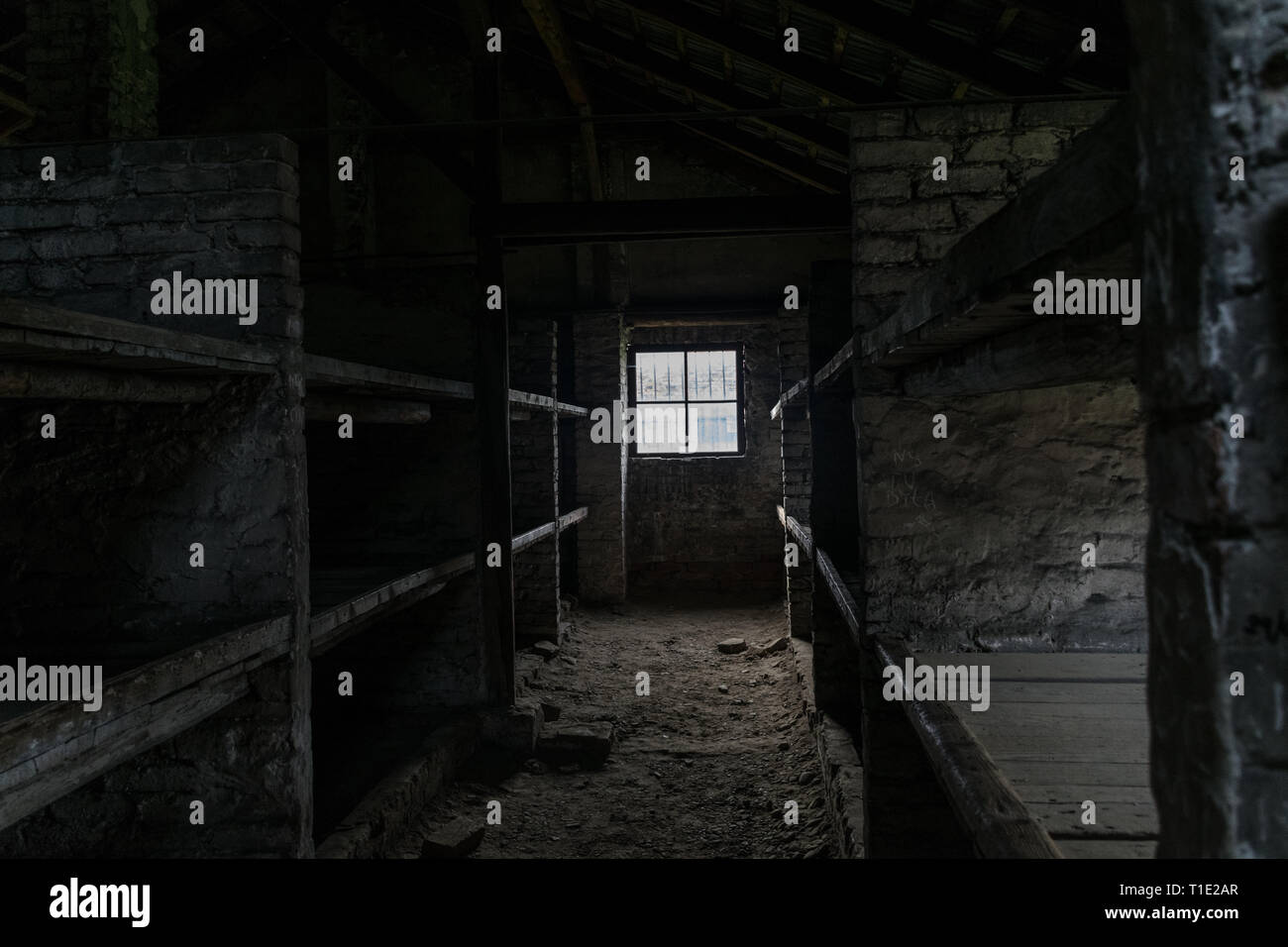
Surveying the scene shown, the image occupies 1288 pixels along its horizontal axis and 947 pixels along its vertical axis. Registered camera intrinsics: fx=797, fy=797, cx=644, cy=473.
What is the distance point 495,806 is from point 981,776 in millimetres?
3563

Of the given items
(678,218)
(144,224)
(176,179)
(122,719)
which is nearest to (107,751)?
(122,719)

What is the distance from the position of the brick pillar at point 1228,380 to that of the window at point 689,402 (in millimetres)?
9323

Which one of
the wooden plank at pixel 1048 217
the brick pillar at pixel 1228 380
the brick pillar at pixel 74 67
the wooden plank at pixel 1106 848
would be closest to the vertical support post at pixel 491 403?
the brick pillar at pixel 74 67

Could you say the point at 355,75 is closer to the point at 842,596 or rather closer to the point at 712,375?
the point at 842,596

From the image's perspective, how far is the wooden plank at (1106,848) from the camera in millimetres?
1341

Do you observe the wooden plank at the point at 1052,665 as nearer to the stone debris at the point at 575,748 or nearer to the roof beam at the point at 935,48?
the roof beam at the point at 935,48

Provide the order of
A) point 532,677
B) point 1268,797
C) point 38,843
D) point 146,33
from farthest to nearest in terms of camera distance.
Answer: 1. point 532,677
2. point 146,33
3. point 38,843
4. point 1268,797

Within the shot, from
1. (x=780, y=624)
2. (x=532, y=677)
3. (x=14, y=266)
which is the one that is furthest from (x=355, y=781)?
(x=780, y=624)

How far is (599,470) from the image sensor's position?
9.08 meters

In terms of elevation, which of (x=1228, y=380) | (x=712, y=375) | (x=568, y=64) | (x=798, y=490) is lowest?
(x=798, y=490)

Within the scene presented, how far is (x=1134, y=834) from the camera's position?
4.65 feet

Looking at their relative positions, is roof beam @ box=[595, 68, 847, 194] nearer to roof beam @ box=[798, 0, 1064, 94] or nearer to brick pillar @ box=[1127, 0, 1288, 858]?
roof beam @ box=[798, 0, 1064, 94]

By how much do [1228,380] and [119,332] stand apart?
7.69 feet
